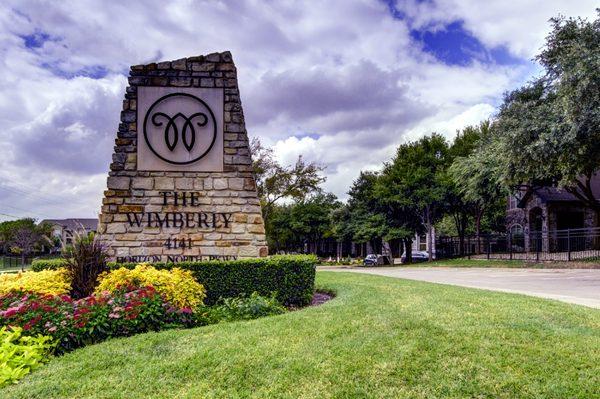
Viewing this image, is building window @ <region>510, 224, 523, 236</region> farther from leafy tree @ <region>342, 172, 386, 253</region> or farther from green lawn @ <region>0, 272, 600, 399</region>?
green lawn @ <region>0, 272, 600, 399</region>

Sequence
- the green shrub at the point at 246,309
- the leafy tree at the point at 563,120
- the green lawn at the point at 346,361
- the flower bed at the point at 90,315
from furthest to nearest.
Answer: the leafy tree at the point at 563,120 → the green shrub at the point at 246,309 → the flower bed at the point at 90,315 → the green lawn at the point at 346,361

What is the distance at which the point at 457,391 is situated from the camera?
4.29 meters

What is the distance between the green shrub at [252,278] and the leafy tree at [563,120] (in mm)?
13009

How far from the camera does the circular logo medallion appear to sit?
32.6 ft

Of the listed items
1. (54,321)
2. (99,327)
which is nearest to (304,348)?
(99,327)

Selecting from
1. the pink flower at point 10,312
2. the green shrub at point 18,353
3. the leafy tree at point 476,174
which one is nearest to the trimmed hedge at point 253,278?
the pink flower at point 10,312

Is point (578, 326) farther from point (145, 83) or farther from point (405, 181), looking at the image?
point (405, 181)

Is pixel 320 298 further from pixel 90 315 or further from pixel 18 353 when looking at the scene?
pixel 18 353

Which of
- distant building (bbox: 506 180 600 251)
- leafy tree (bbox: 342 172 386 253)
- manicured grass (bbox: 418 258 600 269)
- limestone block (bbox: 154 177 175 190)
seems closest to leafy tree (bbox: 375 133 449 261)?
leafy tree (bbox: 342 172 386 253)

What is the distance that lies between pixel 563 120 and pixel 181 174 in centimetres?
1468

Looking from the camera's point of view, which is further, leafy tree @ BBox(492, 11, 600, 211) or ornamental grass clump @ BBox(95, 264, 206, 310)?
leafy tree @ BBox(492, 11, 600, 211)

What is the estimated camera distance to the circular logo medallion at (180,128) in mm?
9938

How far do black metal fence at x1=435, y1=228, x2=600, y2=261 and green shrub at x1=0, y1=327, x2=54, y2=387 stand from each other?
1043 inches

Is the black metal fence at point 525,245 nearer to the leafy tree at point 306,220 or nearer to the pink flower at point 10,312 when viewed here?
the leafy tree at point 306,220
